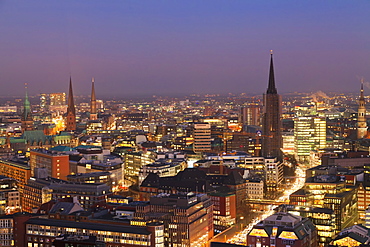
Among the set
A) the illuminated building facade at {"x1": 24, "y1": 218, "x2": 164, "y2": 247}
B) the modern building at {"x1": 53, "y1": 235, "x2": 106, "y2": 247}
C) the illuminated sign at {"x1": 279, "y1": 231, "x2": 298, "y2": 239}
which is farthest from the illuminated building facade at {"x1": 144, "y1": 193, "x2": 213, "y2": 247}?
the modern building at {"x1": 53, "y1": 235, "x2": 106, "y2": 247}

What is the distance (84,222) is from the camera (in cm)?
3397

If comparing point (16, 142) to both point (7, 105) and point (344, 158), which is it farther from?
point (7, 105)

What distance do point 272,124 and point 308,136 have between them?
7184 millimetres

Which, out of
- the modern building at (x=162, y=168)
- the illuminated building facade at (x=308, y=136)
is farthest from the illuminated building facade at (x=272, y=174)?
the illuminated building facade at (x=308, y=136)

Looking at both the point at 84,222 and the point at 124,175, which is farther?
the point at 124,175

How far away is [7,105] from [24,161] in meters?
98.4

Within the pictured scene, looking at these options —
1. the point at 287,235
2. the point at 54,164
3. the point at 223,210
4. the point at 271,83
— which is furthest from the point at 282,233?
the point at 271,83

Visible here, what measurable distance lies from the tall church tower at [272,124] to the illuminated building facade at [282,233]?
3266 cm

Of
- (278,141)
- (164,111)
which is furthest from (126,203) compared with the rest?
(164,111)

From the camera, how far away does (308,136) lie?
2847 inches

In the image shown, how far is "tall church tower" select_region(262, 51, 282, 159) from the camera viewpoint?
66.2m

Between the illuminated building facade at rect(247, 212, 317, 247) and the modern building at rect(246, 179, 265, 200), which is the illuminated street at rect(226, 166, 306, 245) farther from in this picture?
the illuminated building facade at rect(247, 212, 317, 247)

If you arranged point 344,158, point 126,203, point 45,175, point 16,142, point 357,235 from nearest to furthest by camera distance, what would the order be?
point 357,235 < point 126,203 < point 45,175 < point 344,158 < point 16,142

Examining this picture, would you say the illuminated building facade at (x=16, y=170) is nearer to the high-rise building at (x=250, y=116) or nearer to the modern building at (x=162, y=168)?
the modern building at (x=162, y=168)
